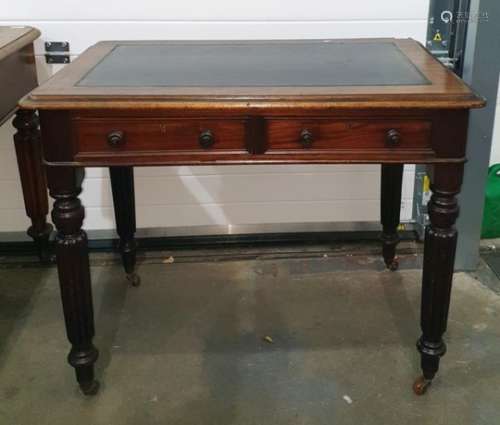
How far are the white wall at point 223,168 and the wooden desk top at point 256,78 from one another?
29 cm

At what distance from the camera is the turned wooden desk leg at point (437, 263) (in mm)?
1518

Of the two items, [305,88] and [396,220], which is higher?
[305,88]

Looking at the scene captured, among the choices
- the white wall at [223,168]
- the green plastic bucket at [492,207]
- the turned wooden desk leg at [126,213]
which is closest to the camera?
the turned wooden desk leg at [126,213]

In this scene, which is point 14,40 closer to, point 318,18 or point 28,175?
point 28,175

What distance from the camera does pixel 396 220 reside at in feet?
7.38

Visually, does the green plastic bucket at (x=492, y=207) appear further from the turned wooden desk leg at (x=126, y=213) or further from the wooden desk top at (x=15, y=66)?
the wooden desk top at (x=15, y=66)

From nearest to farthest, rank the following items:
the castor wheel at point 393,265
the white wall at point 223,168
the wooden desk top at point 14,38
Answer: the wooden desk top at point 14,38, the white wall at point 223,168, the castor wheel at point 393,265

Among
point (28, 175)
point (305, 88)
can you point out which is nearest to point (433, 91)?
point (305, 88)

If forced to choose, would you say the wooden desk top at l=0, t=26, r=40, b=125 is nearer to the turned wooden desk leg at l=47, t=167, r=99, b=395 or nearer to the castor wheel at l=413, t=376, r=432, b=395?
the turned wooden desk leg at l=47, t=167, r=99, b=395

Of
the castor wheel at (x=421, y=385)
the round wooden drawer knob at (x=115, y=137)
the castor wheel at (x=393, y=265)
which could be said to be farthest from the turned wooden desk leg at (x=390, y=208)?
the round wooden drawer knob at (x=115, y=137)

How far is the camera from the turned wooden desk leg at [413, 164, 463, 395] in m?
1.52

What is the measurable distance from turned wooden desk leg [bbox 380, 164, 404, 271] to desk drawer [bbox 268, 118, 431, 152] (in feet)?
2.01

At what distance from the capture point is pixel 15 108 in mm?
1975

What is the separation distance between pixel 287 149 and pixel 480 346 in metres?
0.89
